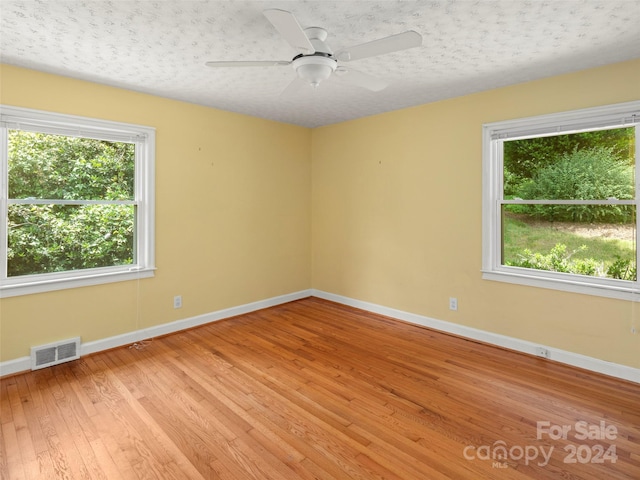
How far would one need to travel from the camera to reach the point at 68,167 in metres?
3.19

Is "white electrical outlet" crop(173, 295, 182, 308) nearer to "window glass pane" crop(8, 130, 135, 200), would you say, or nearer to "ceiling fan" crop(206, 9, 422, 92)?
"window glass pane" crop(8, 130, 135, 200)

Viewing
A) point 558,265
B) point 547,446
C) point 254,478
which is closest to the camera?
point 254,478

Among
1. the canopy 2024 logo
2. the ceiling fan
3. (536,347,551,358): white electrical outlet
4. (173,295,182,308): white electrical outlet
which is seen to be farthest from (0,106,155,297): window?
(536,347,551,358): white electrical outlet

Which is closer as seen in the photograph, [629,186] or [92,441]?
[92,441]

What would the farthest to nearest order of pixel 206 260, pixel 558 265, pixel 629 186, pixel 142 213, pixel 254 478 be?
1. pixel 206 260
2. pixel 142 213
3. pixel 558 265
4. pixel 629 186
5. pixel 254 478

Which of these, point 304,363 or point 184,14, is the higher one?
point 184,14

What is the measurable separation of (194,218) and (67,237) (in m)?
1.20

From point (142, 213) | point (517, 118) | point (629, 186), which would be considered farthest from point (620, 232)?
point (142, 213)

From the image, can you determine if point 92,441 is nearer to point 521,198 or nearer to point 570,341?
point 570,341

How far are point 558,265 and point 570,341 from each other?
26.7 inches

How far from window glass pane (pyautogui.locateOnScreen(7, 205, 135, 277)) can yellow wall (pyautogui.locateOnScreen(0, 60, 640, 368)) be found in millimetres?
270

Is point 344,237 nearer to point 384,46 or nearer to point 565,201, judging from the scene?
point 565,201

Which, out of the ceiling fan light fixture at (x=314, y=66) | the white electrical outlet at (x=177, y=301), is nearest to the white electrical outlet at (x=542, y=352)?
the ceiling fan light fixture at (x=314, y=66)

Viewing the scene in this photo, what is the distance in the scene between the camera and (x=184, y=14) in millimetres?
2088
